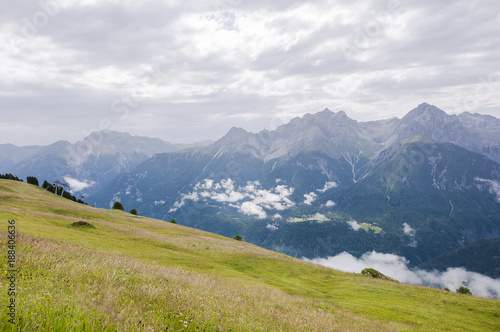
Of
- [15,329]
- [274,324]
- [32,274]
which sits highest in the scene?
[15,329]

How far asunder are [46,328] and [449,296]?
39.9 meters

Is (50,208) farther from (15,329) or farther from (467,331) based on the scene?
(467,331)

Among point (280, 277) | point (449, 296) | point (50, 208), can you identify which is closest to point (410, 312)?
point (449, 296)

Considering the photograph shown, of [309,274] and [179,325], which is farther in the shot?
[309,274]

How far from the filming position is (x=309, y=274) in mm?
40031

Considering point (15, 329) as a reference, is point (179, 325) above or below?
below

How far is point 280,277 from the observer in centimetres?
3425

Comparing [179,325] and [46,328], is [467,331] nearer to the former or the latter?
[179,325]

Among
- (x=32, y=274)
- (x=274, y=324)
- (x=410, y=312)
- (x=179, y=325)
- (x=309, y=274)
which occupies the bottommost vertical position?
(x=309, y=274)

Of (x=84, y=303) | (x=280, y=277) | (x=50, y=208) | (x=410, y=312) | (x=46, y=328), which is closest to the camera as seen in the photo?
(x=46, y=328)

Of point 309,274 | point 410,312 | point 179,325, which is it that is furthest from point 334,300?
point 179,325

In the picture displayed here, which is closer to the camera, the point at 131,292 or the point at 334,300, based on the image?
the point at 131,292

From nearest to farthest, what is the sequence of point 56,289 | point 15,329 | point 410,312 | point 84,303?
point 15,329 < point 84,303 < point 56,289 < point 410,312

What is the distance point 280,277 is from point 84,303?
1218 inches
